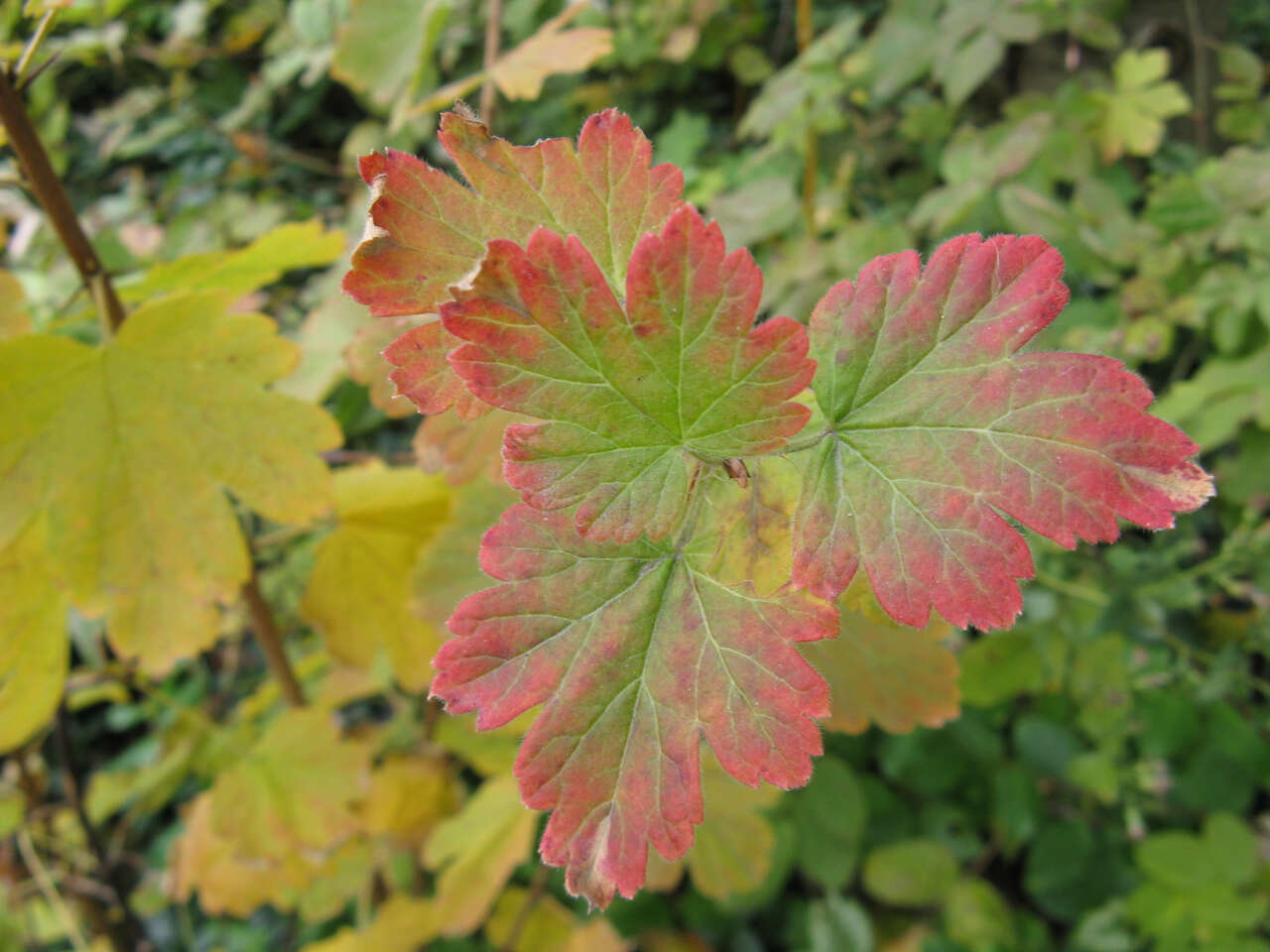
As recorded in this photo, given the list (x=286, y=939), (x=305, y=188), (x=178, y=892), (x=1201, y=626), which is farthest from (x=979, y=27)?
(x=286, y=939)

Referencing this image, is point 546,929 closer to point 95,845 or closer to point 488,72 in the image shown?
point 95,845

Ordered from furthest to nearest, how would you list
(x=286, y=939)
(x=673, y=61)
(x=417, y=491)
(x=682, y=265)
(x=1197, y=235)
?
(x=673, y=61), (x=286, y=939), (x=1197, y=235), (x=417, y=491), (x=682, y=265)

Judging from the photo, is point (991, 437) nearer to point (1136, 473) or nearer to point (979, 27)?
point (1136, 473)

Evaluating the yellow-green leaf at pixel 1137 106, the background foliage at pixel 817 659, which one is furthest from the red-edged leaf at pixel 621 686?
the yellow-green leaf at pixel 1137 106

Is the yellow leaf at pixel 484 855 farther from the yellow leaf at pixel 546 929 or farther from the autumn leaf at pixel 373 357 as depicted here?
the autumn leaf at pixel 373 357

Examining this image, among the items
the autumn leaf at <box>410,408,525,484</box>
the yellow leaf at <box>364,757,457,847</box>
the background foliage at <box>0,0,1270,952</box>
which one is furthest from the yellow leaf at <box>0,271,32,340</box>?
the yellow leaf at <box>364,757,457,847</box>
